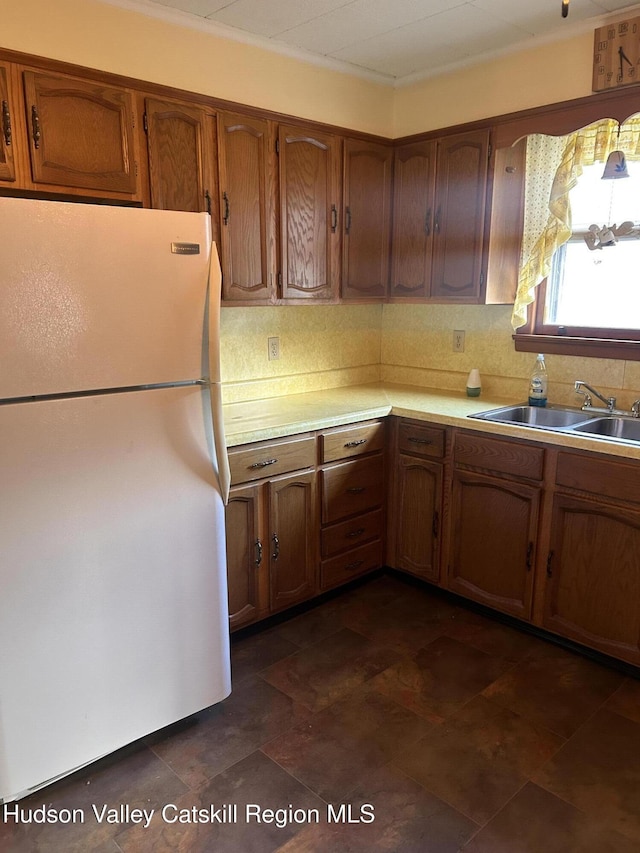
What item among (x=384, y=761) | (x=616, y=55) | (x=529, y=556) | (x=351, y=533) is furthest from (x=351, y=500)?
(x=616, y=55)

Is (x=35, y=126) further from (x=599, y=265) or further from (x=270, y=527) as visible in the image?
(x=599, y=265)

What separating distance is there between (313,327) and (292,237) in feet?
1.97

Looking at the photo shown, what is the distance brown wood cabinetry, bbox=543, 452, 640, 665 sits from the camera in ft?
7.40

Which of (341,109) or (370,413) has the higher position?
(341,109)

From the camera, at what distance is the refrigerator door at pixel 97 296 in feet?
5.02

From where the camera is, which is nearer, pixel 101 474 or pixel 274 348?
pixel 101 474

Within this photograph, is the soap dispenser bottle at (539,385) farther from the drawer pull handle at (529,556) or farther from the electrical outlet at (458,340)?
the drawer pull handle at (529,556)

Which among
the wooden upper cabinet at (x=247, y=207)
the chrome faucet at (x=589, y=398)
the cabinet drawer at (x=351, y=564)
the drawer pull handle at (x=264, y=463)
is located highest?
the wooden upper cabinet at (x=247, y=207)

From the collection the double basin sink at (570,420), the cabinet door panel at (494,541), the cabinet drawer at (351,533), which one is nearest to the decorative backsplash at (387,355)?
the double basin sink at (570,420)

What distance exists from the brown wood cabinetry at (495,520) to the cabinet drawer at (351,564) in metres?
0.41

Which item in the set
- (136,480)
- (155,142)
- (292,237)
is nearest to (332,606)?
(136,480)

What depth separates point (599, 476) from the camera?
229 cm

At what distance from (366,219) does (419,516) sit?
1.50 meters

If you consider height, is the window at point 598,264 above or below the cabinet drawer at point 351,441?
above
